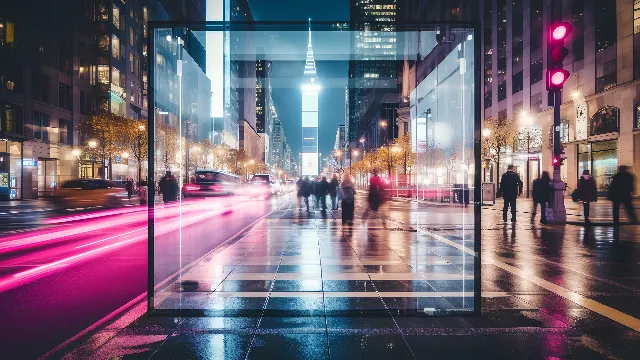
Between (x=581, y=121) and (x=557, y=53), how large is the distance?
30501 millimetres

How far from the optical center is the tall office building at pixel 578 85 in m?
33.7

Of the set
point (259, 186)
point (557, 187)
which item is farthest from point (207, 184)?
point (557, 187)

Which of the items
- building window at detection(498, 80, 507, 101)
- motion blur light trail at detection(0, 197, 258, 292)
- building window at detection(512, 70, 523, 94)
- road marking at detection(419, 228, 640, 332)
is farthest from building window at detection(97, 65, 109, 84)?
road marking at detection(419, 228, 640, 332)

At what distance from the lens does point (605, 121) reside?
36.5 m

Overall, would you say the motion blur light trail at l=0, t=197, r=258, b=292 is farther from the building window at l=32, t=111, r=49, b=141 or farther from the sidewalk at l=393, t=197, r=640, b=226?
the building window at l=32, t=111, r=49, b=141

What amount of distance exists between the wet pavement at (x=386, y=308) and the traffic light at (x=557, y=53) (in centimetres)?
487

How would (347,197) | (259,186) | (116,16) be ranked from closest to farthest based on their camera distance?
(347,197) < (259,186) < (116,16)

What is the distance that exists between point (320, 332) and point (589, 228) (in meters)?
14.5

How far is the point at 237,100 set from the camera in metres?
158

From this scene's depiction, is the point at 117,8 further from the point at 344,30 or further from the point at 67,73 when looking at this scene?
the point at 344,30

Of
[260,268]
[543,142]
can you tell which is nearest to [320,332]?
[260,268]

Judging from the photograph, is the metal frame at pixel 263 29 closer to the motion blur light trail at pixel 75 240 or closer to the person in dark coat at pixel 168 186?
the motion blur light trail at pixel 75 240

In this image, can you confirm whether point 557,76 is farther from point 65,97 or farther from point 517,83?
point 65,97

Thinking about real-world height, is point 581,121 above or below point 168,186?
above
